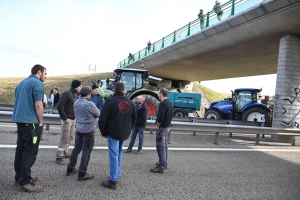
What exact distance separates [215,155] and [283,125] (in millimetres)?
5417

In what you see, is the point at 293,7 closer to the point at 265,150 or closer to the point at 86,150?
the point at 265,150

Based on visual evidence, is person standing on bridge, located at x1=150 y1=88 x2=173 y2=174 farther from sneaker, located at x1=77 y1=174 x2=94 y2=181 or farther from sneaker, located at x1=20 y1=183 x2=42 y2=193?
sneaker, located at x1=20 y1=183 x2=42 y2=193

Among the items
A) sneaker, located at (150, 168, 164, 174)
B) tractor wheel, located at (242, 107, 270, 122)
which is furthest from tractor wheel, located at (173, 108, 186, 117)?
sneaker, located at (150, 168, 164, 174)

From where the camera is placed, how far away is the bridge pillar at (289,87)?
1075 cm

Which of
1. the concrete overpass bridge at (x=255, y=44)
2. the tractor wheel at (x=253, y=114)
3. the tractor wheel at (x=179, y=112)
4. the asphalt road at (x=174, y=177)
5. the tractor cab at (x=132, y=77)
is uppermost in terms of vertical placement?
the concrete overpass bridge at (x=255, y=44)

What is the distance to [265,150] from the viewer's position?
8.55 meters

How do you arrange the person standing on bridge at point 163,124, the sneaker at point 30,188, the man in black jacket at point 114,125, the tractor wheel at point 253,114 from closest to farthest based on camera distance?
the sneaker at point 30,188 < the man in black jacket at point 114,125 < the person standing on bridge at point 163,124 < the tractor wheel at point 253,114

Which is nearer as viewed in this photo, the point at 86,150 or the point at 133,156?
the point at 86,150

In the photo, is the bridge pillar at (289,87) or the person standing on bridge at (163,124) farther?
the bridge pillar at (289,87)

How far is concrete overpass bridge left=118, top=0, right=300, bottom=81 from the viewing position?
1046cm

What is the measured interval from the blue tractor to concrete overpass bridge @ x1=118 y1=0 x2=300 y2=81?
8.91 feet

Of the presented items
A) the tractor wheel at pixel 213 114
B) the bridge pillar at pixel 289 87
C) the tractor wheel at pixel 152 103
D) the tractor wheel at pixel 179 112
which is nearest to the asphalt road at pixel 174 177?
the bridge pillar at pixel 289 87

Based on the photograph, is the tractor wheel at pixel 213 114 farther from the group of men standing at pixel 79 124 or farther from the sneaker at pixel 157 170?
the sneaker at pixel 157 170

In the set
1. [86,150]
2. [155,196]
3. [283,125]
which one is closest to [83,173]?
[86,150]
